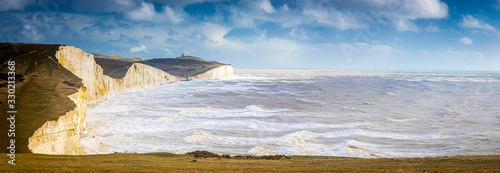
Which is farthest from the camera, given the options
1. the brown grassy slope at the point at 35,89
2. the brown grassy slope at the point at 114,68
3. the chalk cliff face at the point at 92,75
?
the brown grassy slope at the point at 114,68

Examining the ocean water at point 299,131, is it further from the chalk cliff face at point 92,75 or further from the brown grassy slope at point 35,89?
the chalk cliff face at point 92,75

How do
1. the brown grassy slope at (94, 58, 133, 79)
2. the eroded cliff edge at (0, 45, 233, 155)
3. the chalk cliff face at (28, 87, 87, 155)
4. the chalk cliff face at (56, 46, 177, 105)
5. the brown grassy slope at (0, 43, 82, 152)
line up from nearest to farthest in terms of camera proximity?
the chalk cliff face at (28, 87, 87, 155)
the brown grassy slope at (0, 43, 82, 152)
the eroded cliff edge at (0, 45, 233, 155)
the chalk cliff face at (56, 46, 177, 105)
the brown grassy slope at (94, 58, 133, 79)

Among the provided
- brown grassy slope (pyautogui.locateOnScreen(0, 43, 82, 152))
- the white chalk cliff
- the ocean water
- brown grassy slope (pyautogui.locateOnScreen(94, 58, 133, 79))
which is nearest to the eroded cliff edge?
the white chalk cliff

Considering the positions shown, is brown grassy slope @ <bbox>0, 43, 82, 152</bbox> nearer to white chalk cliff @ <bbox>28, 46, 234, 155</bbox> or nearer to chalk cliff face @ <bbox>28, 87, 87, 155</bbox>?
chalk cliff face @ <bbox>28, 87, 87, 155</bbox>

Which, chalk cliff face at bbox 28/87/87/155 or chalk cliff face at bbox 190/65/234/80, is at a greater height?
chalk cliff face at bbox 190/65/234/80

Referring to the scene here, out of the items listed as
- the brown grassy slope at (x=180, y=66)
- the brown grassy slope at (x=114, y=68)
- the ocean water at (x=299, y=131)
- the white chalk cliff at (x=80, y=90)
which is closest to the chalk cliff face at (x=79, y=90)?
the white chalk cliff at (x=80, y=90)

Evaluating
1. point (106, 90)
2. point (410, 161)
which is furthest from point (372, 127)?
point (106, 90)

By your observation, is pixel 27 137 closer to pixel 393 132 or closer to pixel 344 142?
pixel 344 142
